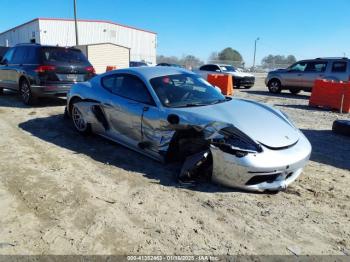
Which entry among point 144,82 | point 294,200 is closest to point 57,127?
point 144,82

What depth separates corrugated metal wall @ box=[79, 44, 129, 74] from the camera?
2911cm

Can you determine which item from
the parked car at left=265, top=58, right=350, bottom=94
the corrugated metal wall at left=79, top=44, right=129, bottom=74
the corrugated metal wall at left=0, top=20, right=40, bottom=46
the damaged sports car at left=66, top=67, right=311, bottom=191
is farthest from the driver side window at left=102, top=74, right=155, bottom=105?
the corrugated metal wall at left=0, top=20, right=40, bottom=46

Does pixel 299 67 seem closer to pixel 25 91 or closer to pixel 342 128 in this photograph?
pixel 342 128

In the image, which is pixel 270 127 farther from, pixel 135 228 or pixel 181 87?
pixel 135 228

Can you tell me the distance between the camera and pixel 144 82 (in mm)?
5109

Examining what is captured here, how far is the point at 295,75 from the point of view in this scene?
50.0 ft

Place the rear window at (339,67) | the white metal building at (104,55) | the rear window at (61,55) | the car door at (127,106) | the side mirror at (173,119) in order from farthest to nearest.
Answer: the white metal building at (104,55) < the rear window at (339,67) < the rear window at (61,55) < the car door at (127,106) < the side mirror at (173,119)

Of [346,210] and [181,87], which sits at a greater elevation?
[181,87]

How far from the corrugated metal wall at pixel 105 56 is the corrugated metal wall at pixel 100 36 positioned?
15.3 metres

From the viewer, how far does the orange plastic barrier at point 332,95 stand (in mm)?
10578

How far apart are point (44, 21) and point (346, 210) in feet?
151

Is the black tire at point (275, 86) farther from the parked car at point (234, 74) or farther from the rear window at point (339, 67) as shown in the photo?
the rear window at point (339, 67)

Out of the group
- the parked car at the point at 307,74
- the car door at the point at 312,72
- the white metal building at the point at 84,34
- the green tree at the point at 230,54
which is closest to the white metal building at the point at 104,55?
the white metal building at the point at 84,34

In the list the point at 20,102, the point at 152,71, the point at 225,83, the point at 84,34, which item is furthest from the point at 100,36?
the point at 152,71
